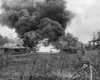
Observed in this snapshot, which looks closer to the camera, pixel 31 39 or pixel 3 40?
pixel 31 39

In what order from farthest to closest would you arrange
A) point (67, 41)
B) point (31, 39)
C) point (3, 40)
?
point (3, 40), point (67, 41), point (31, 39)

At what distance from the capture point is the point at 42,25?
35.3m

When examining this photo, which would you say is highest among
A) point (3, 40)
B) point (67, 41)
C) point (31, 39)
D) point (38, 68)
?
point (3, 40)

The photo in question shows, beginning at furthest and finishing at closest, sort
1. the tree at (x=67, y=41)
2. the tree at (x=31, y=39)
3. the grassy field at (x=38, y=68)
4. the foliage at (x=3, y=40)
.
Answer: the foliage at (x=3, y=40)
the tree at (x=67, y=41)
the tree at (x=31, y=39)
the grassy field at (x=38, y=68)

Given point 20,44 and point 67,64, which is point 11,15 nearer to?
point 20,44

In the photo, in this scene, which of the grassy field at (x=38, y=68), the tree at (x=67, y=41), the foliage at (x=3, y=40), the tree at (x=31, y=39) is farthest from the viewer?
the foliage at (x=3, y=40)

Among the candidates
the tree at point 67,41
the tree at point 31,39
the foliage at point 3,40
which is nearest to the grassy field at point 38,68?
the tree at point 31,39

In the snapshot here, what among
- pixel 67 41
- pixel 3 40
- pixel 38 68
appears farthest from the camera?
pixel 3 40

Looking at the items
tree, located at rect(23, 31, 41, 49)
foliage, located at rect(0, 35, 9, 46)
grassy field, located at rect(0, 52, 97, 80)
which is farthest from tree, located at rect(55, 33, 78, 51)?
grassy field, located at rect(0, 52, 97, 80)

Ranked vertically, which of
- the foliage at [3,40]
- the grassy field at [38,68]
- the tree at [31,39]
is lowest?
the grassy field at [38,68]

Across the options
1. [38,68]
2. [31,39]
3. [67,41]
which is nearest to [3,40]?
[31,39]

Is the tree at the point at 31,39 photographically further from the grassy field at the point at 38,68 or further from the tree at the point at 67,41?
the grassy field at the point at 38,68

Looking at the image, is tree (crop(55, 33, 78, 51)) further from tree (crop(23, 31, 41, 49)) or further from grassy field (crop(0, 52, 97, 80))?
grassy field (crop(0, 52, 97, 80))

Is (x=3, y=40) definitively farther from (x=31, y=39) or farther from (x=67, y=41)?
(x=67, y=41)
